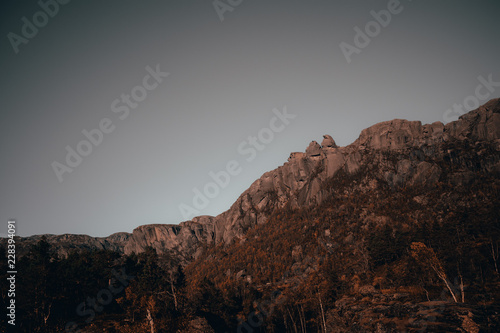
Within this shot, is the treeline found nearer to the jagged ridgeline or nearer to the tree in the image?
the tree

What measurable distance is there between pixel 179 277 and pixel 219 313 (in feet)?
50.4

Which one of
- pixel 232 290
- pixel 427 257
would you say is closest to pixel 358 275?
pixel 232 290

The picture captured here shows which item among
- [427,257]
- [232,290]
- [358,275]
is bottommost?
[358,275]

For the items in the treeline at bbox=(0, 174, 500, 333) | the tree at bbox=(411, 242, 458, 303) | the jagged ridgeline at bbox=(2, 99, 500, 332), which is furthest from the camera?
the tree at bbox=(411, 242, 458, 303)

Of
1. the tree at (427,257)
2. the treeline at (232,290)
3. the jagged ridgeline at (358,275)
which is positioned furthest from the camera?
the tree at (427,257)

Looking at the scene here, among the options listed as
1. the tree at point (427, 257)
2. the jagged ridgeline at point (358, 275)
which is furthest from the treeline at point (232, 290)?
the jagged ridgeline at point (358, 275)

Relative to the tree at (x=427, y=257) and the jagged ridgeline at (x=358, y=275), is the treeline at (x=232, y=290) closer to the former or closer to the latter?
the tree at (x=427, y=257)

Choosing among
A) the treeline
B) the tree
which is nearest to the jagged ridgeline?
the tree

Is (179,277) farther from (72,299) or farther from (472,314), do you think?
(472,314)

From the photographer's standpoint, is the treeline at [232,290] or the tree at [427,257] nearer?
the treeline at [232,290]

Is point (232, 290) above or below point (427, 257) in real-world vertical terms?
below

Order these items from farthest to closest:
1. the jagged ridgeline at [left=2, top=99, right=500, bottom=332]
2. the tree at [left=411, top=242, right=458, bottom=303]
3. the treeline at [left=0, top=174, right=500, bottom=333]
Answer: the tree at [left=411, top=242, right=458, bottom=303]
the treeline at [left=0, top=174, right=500, bottom=333]
the jagged ridgeline at [left=2, top=99, right=500, bottom=332]

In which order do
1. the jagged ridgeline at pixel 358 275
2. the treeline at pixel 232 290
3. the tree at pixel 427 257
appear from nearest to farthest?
1. the jagged ridgeline at pixel 358 275
2. the treeline at pixel 232 290
3. the tree at pixel 427 257

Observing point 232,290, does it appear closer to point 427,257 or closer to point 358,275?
point 358,275
